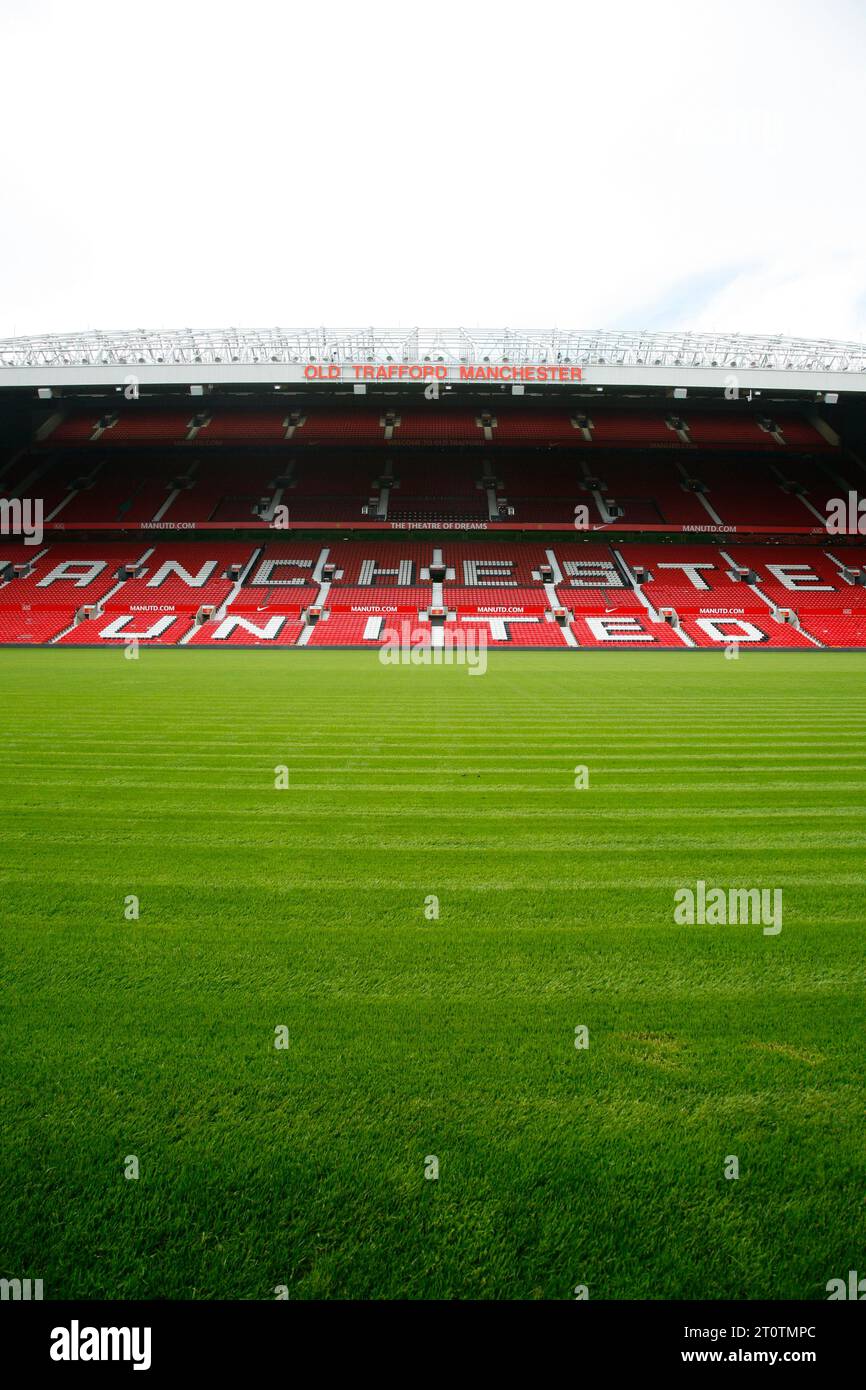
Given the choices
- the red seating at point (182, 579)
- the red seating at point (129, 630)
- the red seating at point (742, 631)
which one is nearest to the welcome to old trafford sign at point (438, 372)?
the red seating at point (182, 579)

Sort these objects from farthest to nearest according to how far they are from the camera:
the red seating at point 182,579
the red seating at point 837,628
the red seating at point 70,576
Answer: the red seating at point 182,579 < the red seating at point 70,576 < the red seating at point 837,628

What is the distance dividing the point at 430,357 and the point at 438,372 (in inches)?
182

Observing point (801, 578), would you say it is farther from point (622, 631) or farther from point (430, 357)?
point (430, 357)

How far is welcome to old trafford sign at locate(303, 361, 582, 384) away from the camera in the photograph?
106 ft

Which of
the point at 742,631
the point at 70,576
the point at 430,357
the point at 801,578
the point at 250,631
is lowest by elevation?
the point at 742,631

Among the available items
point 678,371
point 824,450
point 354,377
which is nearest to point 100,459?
point 354,377

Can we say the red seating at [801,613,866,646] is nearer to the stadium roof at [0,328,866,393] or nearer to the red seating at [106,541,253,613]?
the stadium roof at [0,328,866,393]

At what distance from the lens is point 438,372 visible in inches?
1265

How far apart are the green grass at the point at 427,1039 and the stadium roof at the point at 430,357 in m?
30.6

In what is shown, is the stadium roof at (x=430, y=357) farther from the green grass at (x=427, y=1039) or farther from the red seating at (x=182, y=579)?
the green grass at (x=427, y=1039)

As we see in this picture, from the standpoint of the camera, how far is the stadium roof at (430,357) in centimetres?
3209

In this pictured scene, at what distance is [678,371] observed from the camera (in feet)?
105

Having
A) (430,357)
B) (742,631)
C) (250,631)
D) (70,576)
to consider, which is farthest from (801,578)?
(70,576)
